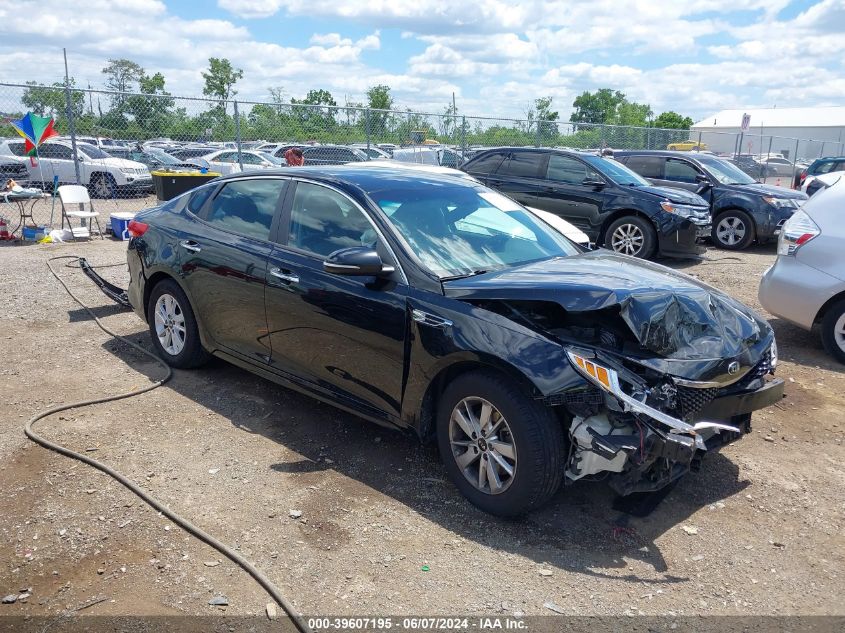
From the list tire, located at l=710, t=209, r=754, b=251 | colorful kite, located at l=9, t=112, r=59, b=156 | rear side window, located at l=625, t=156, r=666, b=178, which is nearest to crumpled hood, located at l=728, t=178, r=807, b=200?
tire, located at l=710, t=209, r=754, b=251

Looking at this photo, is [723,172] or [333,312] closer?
[333,312]

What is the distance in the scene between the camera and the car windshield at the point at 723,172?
1295 centimetres

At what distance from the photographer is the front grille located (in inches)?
136

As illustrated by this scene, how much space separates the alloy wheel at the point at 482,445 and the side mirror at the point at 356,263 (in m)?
0.87

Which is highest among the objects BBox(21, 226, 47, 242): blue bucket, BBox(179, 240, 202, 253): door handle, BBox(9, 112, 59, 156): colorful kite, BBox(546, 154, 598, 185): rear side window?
BBox(9, 112, 59, 156): colorful kite

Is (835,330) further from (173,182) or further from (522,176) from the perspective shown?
(173,182)

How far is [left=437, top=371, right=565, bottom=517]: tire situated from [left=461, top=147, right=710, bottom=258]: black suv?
7559mm

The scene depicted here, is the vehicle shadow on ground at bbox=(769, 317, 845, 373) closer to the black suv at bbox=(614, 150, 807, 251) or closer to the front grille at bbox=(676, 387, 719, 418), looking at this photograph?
the front grille at bbox=(676, 387, 719, 418)

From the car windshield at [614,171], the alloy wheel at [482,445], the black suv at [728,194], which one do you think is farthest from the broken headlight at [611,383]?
the black suv at [728,194]

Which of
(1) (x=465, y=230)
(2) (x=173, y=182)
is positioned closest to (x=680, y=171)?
(2) (x=173, y=182)

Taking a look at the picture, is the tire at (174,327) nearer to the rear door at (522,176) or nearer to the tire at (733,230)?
the rear door at (522,176)

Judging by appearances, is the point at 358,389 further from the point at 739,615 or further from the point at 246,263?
the point at 739,615

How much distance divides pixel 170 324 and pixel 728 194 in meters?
10.5

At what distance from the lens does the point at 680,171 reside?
43.3 feet
